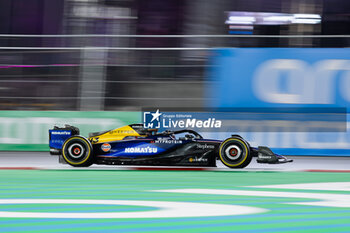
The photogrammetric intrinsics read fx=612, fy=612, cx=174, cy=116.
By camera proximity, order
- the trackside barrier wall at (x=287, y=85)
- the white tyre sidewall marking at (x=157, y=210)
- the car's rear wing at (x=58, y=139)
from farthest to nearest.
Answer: the trackside barrier wall at (x=287, y=85) < the car's rear wing at (x=58, y=139) < the white tyre sidewall marking at (x=157, y=210)

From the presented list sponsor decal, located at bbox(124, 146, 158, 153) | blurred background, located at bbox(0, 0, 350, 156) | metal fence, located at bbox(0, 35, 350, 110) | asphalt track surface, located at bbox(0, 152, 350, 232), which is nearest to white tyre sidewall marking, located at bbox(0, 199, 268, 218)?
asphalt track surface, located at bbox(0, 152, 350, 232)

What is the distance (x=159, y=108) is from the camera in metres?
11.6

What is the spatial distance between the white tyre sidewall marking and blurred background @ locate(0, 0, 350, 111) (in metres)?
6.40

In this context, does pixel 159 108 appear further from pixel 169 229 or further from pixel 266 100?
pixel 169 229

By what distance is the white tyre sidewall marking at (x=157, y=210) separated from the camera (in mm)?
4582

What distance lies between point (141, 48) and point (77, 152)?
3499 mm

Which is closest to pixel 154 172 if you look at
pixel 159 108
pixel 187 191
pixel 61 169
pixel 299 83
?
pixel 61 169

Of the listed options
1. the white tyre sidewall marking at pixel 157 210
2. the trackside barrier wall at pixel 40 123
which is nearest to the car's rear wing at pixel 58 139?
the trackside barrier wall at pixel 40 123

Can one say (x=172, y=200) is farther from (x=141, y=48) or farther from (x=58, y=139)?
(x=141, y=48)

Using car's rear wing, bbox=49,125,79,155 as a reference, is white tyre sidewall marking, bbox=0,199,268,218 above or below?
below

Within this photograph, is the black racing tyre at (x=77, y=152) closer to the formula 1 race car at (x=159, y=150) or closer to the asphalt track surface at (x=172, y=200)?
the formula 1 race car at (x=159, y=150)

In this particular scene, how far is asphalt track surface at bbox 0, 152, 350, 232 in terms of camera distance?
14.0ft

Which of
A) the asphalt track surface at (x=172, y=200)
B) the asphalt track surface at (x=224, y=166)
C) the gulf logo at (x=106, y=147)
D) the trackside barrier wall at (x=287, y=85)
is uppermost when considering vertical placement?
the trackside barrier wall at (x=287, y=85)

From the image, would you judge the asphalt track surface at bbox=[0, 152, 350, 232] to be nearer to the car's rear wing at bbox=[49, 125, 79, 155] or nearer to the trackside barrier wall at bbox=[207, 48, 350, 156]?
the car's rear wing at bbox=[49, 125, 79, 155]
